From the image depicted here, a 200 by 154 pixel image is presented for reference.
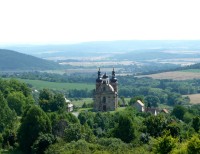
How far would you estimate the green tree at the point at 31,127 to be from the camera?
5567 cm

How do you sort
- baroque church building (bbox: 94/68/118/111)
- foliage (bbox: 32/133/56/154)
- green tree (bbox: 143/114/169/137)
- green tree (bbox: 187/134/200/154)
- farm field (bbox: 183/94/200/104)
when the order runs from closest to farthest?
1. green tree (bbox: 187/134/200/154)
2. foliage (bbox: 32/133/56/154)
3. green tree (bbox: 143/114/169/137)
4. baroque church building (bbox: 94/68/118/111)
5. farm field (bbox: 183/94/200/104)

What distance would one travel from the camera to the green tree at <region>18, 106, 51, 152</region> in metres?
55.7

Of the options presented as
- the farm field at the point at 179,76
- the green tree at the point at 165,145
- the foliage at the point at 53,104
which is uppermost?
the green tree at the point at 165,145

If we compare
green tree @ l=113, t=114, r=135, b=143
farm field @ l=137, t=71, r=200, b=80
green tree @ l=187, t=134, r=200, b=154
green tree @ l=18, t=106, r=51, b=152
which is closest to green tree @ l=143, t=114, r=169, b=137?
green tree @ l=113, t=114, r=135, b=143

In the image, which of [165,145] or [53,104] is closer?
[165,145]

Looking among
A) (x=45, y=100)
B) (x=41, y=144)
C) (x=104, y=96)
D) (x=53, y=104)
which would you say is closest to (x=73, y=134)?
(x=41, y=144)

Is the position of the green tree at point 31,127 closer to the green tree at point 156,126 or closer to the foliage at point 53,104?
the green tree at point 156,126

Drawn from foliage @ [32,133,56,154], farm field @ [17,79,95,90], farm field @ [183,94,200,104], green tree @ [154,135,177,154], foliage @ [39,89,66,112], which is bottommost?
farm field @ [17,79,95,90]

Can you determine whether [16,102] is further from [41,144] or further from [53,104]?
[41,144]

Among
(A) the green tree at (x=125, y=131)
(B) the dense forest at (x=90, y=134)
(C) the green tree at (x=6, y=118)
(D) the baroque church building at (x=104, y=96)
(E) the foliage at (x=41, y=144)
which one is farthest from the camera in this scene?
(D) the baroque church building at (x=104, y=96)

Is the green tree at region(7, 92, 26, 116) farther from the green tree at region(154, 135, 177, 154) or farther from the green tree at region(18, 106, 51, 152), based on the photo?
the green tree at region(154, 135, 177, 154)

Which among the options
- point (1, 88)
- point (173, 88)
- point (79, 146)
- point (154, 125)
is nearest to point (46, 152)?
point (79, 146)

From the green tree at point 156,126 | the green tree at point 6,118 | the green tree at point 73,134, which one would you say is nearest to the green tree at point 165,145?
the green tree at point 73,134

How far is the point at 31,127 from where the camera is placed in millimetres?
56906
